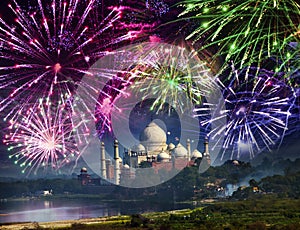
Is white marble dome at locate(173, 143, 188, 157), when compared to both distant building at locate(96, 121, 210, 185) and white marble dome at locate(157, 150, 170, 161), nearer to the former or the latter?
distant building at locate(96, 121, 210, 185)

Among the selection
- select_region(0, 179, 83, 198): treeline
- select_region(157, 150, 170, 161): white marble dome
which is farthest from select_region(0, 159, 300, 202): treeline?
select_region(157, 150, 170, 161): white marble dome

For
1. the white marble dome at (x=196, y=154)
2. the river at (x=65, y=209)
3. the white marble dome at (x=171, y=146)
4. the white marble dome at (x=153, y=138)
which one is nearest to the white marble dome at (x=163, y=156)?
the white marble dome at (x=153, y=138)

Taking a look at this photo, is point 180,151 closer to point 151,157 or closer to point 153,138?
point 151,157

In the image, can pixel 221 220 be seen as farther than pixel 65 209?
No

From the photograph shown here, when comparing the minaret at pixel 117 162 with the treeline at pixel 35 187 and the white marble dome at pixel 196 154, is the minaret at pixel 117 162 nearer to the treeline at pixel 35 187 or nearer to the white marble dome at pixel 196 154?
the treeline at pixel 35 187

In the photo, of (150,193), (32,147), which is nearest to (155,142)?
(150,193)

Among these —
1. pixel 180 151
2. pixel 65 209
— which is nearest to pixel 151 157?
pixel 180 151
